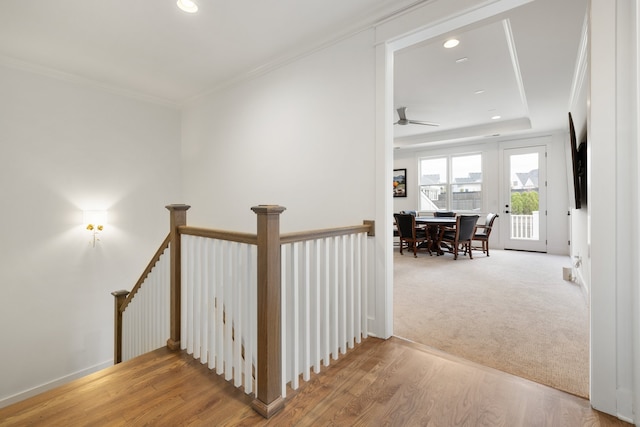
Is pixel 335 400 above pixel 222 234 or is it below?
below

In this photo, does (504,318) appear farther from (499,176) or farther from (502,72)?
(499,176)

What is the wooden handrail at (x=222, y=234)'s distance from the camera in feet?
5.29

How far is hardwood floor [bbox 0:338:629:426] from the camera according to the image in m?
1.44

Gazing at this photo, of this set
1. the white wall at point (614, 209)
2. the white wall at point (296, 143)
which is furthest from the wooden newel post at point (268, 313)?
the white wall at point (614, 209)

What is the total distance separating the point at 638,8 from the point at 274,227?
1.97 m

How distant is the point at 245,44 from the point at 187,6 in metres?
0.66

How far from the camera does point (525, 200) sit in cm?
655

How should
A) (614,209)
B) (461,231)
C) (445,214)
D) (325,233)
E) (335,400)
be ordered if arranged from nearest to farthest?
(614,209)
(335,400)
(325,233)
(461,231)
(445,214)

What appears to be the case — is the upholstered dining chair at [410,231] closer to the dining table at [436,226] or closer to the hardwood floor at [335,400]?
the dining table at [436,226]

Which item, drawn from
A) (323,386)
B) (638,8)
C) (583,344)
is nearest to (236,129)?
(323,386)

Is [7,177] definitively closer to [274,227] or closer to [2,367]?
[2,367]

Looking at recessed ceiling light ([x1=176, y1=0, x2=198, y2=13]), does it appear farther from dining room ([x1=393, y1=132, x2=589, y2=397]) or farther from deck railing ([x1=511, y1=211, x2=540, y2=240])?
deck railing ([x1=511, y1=211, x2=540, y2=240])

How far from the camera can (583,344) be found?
230 centimetres

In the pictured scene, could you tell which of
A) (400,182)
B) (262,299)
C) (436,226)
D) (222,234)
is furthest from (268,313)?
(400,182)
